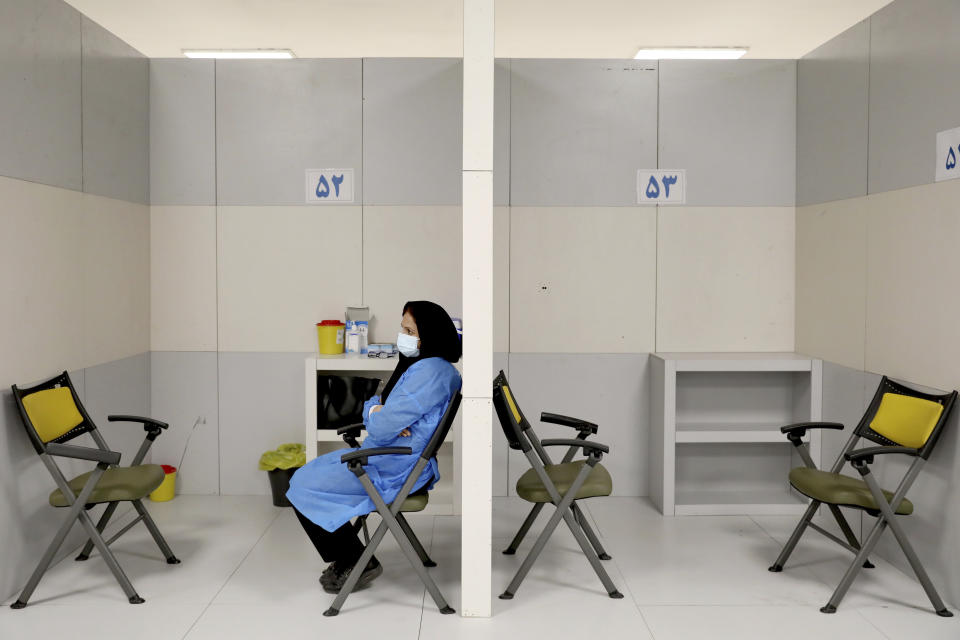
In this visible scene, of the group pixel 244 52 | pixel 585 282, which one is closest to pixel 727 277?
pixel 585 282

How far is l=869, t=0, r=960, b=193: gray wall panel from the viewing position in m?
3.56

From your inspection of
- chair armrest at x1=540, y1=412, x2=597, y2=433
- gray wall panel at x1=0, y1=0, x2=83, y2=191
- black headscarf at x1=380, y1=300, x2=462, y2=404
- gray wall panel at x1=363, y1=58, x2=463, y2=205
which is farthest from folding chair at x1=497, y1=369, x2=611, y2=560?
gray wall panel at x1=0, y1=0, x2=83, y2=191

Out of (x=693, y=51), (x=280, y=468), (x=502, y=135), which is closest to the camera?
(x=280, y=468)

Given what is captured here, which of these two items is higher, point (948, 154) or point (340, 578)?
point (948, 154)

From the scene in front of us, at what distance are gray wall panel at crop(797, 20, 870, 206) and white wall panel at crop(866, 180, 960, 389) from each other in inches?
13.9

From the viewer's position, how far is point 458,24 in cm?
612

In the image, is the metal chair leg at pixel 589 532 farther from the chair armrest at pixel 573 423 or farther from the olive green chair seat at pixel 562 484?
the chair armrest at pixel 573 423

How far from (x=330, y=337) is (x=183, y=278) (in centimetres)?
110

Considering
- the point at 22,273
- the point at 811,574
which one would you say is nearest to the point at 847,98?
the point at 811,574

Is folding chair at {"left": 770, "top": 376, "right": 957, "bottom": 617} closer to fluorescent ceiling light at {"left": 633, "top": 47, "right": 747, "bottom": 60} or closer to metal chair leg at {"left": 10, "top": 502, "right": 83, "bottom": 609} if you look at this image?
metal chair leg at {"left": 10, "top": 502, "right": 83, "bottom": 609}

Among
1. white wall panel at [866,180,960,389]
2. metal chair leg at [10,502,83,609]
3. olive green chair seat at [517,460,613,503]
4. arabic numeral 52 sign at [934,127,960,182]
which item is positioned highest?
arabic numeral 52 sign at [934,127,960,182]

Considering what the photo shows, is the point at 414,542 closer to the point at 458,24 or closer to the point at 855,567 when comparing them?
the point at 855,567

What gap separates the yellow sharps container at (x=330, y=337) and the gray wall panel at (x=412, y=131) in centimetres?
85

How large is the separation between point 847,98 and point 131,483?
4293mm
